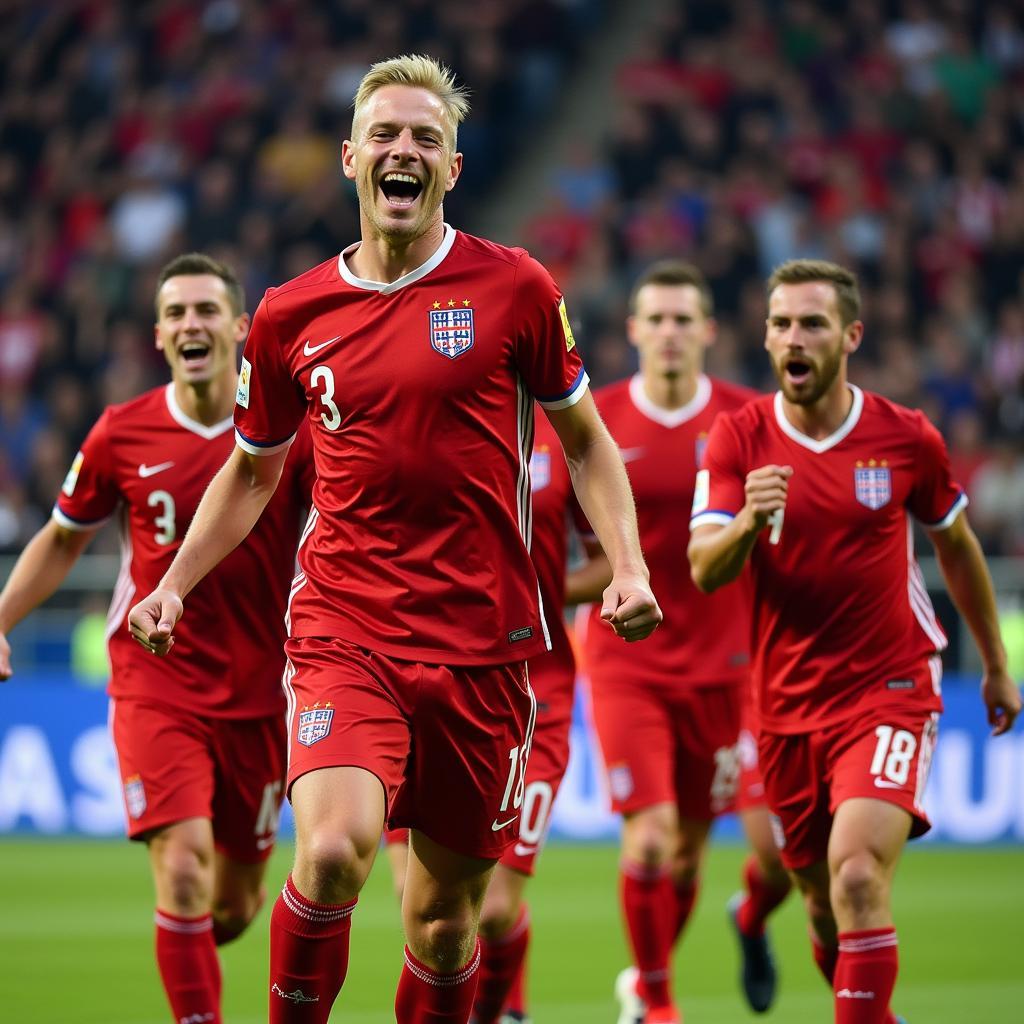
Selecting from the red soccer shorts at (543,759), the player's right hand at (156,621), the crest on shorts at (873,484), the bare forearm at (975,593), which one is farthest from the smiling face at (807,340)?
the player's right hand at (156,621)

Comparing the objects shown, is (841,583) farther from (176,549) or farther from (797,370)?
(176,549)

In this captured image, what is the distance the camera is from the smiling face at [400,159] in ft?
16.0

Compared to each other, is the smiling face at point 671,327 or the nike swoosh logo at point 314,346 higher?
the smiling face at point 671,327

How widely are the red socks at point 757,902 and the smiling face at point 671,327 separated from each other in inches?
84.4

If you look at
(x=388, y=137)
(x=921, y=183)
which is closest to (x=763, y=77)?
(x=921, y=183)

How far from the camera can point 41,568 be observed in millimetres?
6570

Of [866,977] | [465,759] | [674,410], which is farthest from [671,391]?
[465,759]

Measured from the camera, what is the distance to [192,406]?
6.69 meters

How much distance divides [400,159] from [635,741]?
345 cm

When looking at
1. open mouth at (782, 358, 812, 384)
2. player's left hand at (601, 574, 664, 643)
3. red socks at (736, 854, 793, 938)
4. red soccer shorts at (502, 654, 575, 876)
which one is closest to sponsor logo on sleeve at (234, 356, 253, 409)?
player's left hand at (601, 574, 664, 643)

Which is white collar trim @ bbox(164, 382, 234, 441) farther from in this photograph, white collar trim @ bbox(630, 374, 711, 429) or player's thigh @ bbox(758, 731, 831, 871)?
white collar trim @ bbox(630, 374, 711, 429)

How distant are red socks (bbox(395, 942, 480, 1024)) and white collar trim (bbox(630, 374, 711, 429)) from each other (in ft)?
11.8

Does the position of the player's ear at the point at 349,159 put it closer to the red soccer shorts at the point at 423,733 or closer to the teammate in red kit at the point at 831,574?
the red soccer shorts at the point at 423,733

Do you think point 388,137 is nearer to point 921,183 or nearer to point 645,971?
point 645,971
